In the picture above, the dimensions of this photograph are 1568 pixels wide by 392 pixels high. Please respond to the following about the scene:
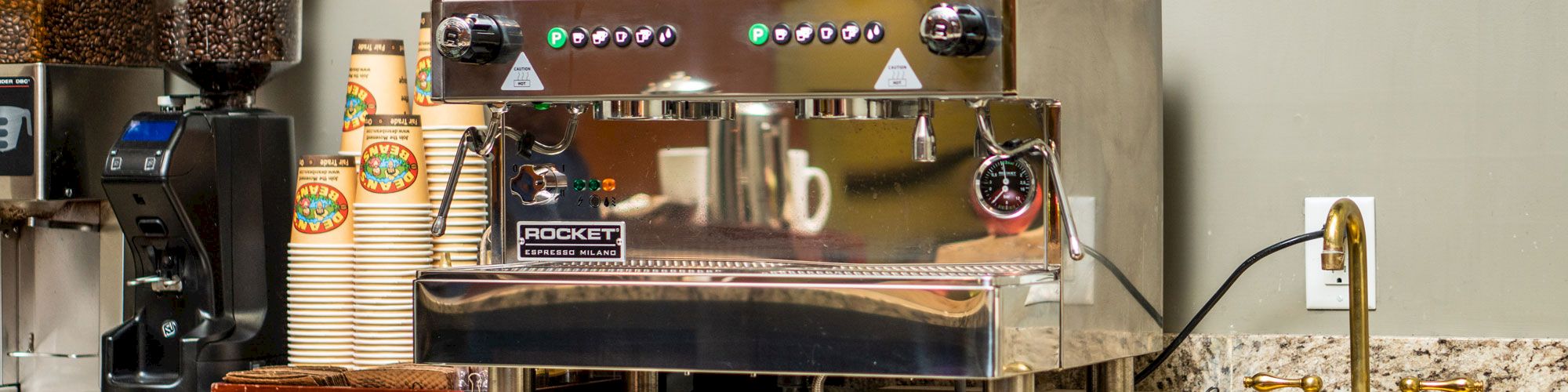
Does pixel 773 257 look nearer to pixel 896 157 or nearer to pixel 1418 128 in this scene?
pixel 896 157

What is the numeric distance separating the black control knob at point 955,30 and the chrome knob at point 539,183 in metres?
0.38

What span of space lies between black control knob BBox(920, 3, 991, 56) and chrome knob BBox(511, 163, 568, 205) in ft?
1.26

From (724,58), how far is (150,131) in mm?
758

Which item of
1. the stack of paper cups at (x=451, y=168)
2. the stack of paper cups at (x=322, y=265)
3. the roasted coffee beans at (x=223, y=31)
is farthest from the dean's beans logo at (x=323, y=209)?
the roasted coffee beans at (x=223, y=31)

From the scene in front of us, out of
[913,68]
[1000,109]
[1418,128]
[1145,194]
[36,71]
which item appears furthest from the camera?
[36,71]

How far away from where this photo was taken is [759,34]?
108 centimetres

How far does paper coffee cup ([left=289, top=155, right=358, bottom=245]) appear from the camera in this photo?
1517mm

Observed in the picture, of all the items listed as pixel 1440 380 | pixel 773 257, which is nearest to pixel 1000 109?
pixel 773 257

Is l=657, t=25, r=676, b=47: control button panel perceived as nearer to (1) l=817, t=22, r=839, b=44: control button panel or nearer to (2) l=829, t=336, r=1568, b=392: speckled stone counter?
(1) l=817, t=22, r=839, b=44: control button panel

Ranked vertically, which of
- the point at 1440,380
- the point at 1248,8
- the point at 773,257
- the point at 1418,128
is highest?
the point at 1248,8

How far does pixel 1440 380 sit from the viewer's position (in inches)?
53.5

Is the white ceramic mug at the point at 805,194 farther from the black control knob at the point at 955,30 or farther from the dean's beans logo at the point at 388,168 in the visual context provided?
the dean's beans logo at the point at 388,168

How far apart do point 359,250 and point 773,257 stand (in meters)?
0.45

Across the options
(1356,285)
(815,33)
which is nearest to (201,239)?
(815,33)
